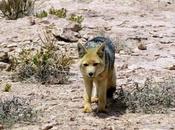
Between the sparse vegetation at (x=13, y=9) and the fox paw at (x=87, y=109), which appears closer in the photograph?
the fox paw at (x=87, y=109)

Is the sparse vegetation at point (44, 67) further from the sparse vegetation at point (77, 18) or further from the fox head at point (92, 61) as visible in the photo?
the sparse vegetation at point (77, 18)

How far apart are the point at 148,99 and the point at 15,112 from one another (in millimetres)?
1907

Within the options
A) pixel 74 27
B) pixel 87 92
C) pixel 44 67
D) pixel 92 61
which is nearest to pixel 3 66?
pixel 44 67

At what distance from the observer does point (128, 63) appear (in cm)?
1084

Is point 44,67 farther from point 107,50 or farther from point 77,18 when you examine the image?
point 77,18

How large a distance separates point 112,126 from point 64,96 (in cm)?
170

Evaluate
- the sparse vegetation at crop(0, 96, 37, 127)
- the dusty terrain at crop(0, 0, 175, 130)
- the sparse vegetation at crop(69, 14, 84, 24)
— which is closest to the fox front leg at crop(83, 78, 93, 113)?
the dusty terrain at crop(0, 0, 175, 130)

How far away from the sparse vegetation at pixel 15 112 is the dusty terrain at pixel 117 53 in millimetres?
130

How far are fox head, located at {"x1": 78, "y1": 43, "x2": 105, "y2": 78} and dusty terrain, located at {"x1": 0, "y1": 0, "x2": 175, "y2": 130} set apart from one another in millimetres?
629

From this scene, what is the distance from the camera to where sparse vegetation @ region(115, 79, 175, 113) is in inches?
305

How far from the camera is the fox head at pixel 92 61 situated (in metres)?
7.25

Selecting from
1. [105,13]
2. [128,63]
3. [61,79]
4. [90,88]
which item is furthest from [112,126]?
[105,13]

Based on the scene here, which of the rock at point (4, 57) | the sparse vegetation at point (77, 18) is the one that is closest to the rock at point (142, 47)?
the sparse vegetation at point (77, 18)

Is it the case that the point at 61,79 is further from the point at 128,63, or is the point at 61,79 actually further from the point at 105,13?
the point at 105,13
